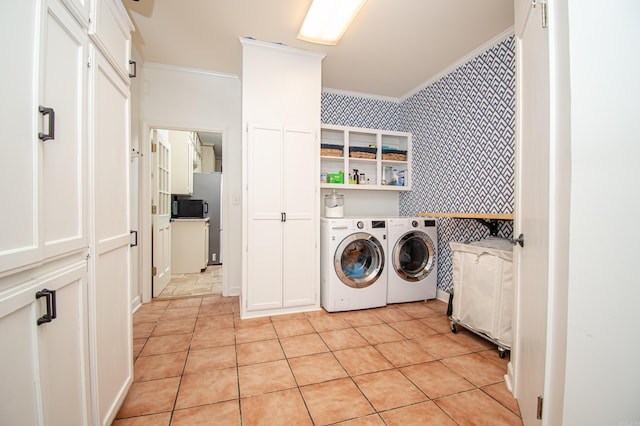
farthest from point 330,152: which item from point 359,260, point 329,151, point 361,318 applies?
point 361,318

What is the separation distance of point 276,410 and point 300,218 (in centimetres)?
169

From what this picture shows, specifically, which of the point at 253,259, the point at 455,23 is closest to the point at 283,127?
the point at 253,259

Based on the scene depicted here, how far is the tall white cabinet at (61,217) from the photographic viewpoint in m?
0.69

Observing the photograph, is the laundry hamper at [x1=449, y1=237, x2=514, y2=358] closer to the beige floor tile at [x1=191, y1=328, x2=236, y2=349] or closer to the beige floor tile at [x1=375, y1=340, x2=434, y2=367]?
the beige floor tile at [x1=375, y1=340, x2=434, y2=367]

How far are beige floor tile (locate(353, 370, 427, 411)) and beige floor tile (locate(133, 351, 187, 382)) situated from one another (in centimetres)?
121

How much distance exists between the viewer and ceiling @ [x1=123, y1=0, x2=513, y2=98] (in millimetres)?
2158

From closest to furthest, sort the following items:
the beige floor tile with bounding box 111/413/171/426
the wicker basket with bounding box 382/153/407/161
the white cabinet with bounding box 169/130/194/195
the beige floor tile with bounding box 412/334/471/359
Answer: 1. the beige floor tile with bounding box 111/413/171/426
2. the beige floor tile with bounding box 412/334/471/359
3. the wicker basket with bounding box 382/153/407/161
4. the white cabinet with bounding box 169/130/194/195

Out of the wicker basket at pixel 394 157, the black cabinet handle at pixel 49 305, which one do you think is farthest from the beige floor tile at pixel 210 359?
the wicker basket at pixel 394 157

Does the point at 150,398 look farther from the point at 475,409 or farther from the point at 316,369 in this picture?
the point at 475,409

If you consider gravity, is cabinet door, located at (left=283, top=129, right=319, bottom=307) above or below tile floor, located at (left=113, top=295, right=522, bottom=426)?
above

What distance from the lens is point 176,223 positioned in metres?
4.36

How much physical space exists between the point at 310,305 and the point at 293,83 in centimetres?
234

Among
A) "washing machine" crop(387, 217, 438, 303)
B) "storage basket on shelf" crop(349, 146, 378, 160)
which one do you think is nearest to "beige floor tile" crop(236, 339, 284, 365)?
"washing machine" crop(387, 217, 438, 303)

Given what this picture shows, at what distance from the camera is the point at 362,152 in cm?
348
